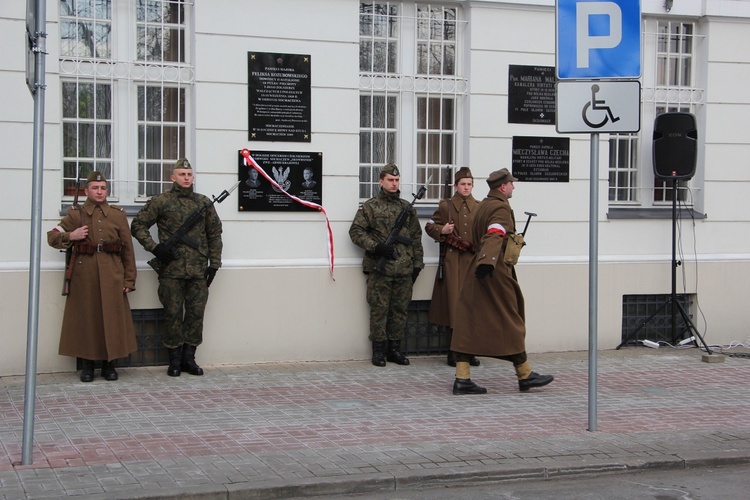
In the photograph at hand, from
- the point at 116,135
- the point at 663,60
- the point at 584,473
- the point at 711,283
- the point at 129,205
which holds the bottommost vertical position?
the point at 584,473

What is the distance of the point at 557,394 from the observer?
911 cm

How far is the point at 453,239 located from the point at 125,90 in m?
3.78

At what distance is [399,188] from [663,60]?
12.8 feet

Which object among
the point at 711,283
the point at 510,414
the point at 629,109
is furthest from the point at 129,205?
the point at 711,283

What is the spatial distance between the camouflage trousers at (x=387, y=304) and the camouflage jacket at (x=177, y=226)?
171 centimetres

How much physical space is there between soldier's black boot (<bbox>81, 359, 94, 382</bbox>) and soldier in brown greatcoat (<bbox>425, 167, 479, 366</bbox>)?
11.8 ft

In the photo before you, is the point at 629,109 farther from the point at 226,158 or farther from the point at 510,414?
the point at 226,158

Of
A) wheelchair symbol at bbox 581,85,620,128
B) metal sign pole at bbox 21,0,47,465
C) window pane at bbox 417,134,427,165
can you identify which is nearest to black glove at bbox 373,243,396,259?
window pane at bbox 417,134,427,165

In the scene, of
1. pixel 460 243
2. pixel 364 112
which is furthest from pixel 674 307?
pixel 364 112

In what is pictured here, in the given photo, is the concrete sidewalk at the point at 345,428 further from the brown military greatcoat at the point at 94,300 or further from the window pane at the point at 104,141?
the window pane at the point at 104,141

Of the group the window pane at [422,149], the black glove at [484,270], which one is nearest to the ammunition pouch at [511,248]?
the black glove at [484,270]

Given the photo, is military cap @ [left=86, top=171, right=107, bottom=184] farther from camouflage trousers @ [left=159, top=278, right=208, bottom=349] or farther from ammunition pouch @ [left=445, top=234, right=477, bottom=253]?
ammunition pouch @ [left=445, top=234, right=477, bottom=253]

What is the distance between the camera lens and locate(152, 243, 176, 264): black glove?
9367 millimetres

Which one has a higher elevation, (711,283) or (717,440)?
(711,283)
